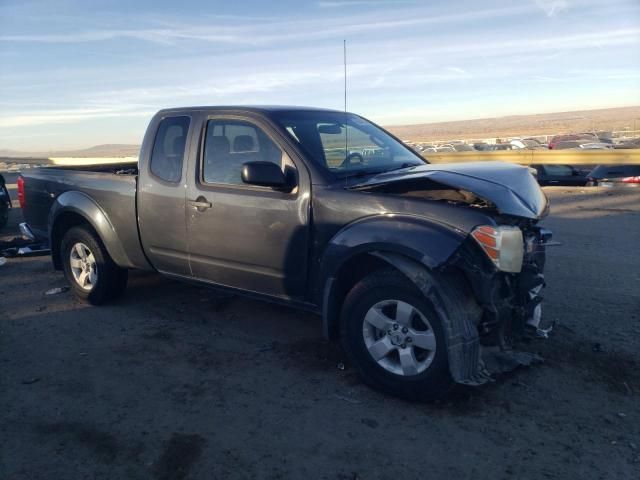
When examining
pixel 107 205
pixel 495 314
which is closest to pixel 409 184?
pixel 495 314

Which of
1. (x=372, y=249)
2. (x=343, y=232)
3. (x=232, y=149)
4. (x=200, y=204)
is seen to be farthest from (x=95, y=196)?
(x=372, y=249)

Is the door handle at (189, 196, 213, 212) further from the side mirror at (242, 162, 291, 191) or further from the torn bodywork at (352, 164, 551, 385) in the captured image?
the torn bodywork at (352, 164, 551, 385)

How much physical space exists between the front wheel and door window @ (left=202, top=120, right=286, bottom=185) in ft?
4.47

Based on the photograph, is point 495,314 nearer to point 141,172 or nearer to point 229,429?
point 229,429

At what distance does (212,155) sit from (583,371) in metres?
3.38

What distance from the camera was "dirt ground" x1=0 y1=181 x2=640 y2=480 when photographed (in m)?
2.95

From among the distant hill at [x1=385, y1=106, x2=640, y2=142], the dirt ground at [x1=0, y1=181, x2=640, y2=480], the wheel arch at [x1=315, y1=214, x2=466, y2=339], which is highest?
the distant hill at [x1=385, y1=106, x2=640, y2=142]

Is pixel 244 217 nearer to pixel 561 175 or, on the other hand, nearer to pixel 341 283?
pixel 341 283

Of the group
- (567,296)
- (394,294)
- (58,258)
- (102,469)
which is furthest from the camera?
(58,258)

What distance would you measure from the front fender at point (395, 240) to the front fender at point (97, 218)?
240cm

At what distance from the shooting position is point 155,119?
5.10 metres

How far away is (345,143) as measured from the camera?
458cm

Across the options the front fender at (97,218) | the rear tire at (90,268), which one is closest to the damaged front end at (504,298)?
the front fender at (97,218)

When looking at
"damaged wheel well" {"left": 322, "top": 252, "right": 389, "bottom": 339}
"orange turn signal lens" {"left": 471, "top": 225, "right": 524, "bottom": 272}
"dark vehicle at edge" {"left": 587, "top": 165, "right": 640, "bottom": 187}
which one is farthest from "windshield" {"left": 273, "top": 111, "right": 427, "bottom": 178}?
"dark vehicle at edge" {"left": 587, "top": 165, "right": 640, "bottom": 187}
